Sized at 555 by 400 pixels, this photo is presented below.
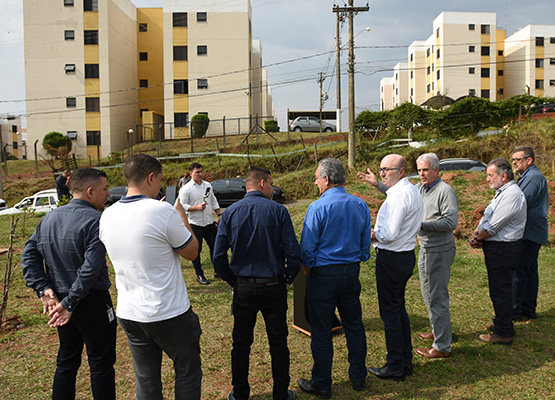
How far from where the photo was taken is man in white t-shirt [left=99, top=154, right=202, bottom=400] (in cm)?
265

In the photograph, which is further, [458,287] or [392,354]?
[458,287]

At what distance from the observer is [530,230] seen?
5.18 metres

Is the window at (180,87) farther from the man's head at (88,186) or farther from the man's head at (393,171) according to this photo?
the man's head at (88,186)

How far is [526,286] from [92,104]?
36.0 m

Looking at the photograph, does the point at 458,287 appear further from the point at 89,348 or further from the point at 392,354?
the point at 89,348

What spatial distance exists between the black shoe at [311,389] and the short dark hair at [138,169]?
88.7 inches

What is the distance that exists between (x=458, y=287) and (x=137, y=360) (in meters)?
5.58

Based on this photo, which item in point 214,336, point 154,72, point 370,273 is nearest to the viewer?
point 214,336

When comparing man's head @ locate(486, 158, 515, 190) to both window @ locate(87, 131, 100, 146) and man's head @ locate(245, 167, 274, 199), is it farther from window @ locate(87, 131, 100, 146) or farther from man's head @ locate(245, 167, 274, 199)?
window @ locate(87, 131, 100, 146)

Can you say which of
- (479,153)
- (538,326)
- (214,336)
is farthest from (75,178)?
(479,153)

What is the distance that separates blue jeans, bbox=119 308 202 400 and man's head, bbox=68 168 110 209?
0.97 m

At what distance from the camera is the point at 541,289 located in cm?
666

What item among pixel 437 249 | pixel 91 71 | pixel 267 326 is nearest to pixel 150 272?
pixel 267 326

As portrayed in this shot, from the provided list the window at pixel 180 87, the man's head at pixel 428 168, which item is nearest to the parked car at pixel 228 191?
the man's head at pixel 428 168
